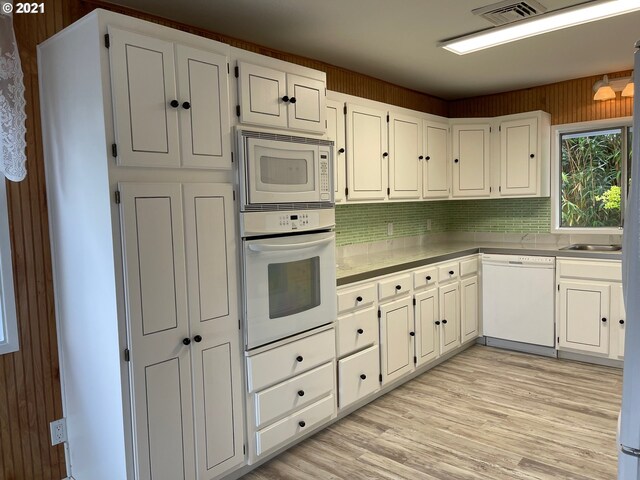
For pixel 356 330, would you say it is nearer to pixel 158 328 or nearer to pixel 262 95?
pixel 158 328

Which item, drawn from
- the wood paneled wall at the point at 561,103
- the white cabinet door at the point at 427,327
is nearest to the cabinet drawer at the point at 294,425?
the white cabinet door at the point at 427,327

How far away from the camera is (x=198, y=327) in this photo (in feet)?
7.15

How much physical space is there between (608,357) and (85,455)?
12.6ft

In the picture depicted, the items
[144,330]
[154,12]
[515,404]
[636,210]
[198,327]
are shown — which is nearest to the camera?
[636,210]

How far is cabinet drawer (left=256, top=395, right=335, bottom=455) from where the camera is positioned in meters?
2.49

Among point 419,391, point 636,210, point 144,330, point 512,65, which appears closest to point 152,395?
point 144,330

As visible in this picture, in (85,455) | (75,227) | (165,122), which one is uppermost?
(165,122)

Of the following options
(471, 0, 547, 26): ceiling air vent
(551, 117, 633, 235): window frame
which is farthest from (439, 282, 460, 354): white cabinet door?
(471, 0, 547, 26): ceiling air vent

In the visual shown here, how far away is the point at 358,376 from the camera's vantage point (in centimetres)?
312

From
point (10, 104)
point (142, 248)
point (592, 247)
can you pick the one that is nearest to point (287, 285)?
point (142, 248)

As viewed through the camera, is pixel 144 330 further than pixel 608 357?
No

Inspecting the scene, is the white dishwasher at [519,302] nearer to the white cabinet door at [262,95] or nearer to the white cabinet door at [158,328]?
the white cabinet door at [262,95]

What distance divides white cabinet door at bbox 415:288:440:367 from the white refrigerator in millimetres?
2268

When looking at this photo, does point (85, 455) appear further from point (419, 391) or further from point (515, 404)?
point (515, 404)
